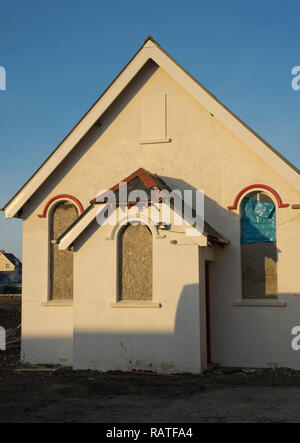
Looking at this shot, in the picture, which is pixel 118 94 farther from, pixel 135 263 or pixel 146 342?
pixel 146 342

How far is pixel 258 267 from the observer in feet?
48.8

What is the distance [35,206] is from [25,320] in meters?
3.47

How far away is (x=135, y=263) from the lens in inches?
557

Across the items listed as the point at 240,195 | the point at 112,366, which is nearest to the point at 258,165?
the point at 240,195

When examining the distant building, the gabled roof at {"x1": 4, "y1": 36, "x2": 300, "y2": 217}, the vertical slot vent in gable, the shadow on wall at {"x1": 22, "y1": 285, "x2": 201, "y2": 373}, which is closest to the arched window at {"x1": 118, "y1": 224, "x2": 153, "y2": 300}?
the shadow on wall at {"x1": 22, "y1": 285, "x2": 201, "y2": 373}

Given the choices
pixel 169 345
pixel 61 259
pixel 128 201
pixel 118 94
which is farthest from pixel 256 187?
pixel 61 259

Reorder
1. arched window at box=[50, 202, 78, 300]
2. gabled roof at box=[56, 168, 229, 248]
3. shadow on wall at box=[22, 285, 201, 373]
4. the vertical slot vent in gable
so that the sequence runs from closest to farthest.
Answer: shadow on wall at box=[22, 285, 201, 373] < gabled roof at box=[56, 168, 229, 248] < the vertical slot vent in gable < arched window at box=[50, 202, 78, 300]

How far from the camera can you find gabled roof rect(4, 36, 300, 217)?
14.6 m

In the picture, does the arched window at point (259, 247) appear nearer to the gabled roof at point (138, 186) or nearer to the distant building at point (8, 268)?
the gabled roof at point (138, 186)

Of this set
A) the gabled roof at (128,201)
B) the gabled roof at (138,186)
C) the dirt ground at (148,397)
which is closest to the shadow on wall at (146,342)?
the dirt ground at (148,397)

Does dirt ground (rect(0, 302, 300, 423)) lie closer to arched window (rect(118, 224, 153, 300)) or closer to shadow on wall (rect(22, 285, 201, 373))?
shadow on wall (rect(22, 285, 201, 373))

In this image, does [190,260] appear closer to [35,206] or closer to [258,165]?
[258,165]

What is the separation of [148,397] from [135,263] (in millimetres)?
4173

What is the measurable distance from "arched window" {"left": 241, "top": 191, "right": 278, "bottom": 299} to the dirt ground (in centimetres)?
223
